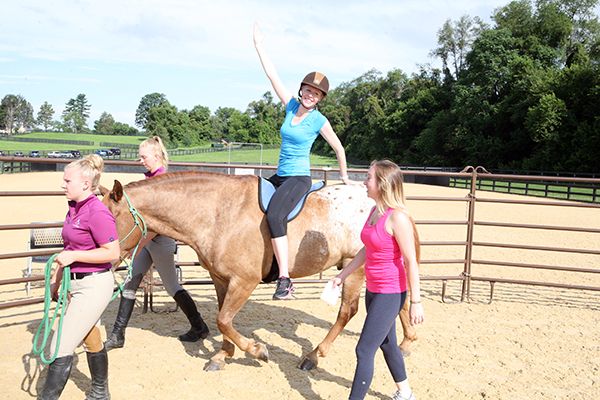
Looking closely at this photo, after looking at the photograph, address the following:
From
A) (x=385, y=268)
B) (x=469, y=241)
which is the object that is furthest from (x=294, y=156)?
(x=469, y=241)

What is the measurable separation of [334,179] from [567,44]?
29.8 m

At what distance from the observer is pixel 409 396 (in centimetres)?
285

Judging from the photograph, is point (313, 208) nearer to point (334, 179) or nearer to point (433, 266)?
point (433, 266)

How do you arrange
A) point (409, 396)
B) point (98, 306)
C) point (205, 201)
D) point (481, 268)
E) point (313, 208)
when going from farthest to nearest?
point (481, 268), point (313, 208), point (205, 201), point (409, 396), point (98, 306)

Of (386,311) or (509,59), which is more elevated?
(509,59)

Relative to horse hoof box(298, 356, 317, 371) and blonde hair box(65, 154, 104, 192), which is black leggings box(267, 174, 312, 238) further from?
blonde hair box(65, 154, 104, 192)

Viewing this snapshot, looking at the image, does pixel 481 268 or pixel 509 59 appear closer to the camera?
pixel 481 268

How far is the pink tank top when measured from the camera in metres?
2.58

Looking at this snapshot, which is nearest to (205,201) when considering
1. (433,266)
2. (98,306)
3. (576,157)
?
(98,306)

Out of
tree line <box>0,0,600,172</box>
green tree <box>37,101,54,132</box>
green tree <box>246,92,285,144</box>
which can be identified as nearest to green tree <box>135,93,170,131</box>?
green tree <box>37,101,54,132</box>

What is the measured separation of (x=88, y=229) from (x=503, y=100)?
43.0 metres

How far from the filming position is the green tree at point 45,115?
136 m

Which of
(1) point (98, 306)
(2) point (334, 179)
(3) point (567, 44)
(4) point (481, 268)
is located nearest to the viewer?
(1) point (98, 306)

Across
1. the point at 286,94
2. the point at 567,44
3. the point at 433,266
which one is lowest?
the point at 433,266
